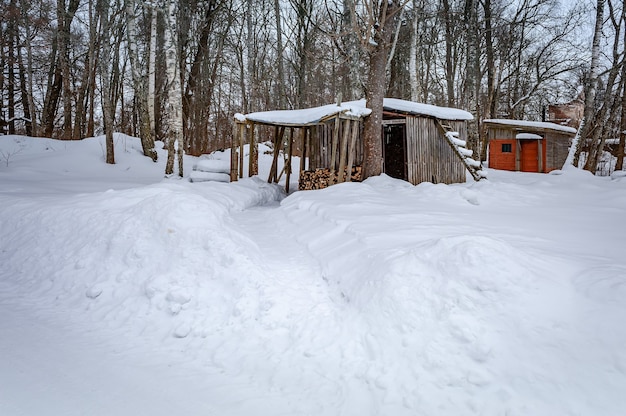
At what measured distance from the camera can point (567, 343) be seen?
8.74 ft

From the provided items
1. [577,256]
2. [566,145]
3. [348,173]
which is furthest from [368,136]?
[566,145]

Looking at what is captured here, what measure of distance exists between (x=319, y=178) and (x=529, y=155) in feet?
49.8

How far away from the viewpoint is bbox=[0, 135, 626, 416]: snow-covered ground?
8.45 ft

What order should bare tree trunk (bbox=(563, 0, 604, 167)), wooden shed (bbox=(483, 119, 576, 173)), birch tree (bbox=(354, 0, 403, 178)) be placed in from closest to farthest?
birch tree (bbox=(354, 0, 403, 178)) < bare tree trunk (bbox=(563, 0, 604, 167)) < wooden shed (bbox=(483, 119, 576, 173))

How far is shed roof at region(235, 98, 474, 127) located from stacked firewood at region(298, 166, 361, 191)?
1684 millimetres

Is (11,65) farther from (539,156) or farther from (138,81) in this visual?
(539,156)

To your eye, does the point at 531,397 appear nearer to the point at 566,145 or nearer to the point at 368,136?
the point at 368,136

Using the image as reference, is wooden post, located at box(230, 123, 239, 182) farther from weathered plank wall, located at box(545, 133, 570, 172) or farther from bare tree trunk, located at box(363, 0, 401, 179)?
weathered plank wall, located at box(545, 133, 570, 172)

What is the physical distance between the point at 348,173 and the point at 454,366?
8.50 metres

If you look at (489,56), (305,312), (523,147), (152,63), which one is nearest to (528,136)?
(523,147)

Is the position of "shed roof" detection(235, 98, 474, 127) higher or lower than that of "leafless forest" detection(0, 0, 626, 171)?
lower

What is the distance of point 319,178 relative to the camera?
11.7 m

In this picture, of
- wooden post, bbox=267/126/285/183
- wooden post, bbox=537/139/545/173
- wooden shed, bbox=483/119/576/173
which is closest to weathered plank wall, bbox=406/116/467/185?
wooden post, bbox=267/126/285/183

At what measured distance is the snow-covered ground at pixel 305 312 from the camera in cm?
258
